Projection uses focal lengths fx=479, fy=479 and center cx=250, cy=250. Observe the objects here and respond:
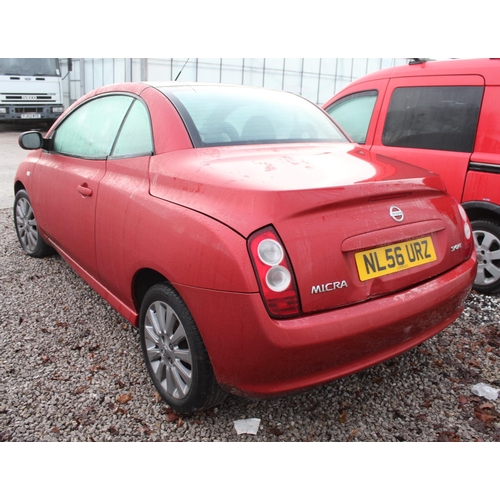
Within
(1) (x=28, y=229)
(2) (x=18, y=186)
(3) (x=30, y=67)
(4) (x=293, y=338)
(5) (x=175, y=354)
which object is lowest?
(1) (x=28, y=229)

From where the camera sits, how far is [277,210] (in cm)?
193

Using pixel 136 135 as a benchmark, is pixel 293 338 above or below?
below

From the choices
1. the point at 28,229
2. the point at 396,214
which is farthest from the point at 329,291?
the point at 28,229

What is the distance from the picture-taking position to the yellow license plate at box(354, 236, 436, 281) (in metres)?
2.04

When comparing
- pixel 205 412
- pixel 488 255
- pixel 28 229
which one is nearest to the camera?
pixel 205 412

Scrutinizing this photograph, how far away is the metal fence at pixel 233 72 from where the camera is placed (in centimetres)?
1967

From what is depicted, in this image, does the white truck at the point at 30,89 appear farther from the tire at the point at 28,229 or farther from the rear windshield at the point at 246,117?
the rear windshield at the point at 246,117

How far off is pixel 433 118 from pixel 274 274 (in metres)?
Result: 3.05

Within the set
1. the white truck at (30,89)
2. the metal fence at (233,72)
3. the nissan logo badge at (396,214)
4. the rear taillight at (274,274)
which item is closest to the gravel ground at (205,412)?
the rear taillight at (274,274)

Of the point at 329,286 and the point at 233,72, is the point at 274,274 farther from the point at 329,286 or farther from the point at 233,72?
the point at 233,72

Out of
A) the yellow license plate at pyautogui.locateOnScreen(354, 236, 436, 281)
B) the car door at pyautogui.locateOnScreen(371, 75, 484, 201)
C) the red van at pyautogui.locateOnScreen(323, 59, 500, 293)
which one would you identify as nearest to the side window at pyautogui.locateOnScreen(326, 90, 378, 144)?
the red van at pyautogui.locateOnScreen(323, 59, 500, 293)

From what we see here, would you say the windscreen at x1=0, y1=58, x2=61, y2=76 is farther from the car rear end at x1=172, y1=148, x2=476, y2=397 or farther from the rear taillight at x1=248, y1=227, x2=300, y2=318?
the rear taillight at x1=248, y1=227, x2=300, y2=318

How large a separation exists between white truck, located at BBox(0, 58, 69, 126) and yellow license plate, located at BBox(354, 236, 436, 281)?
18.3 meters

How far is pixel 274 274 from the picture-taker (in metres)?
1.88
